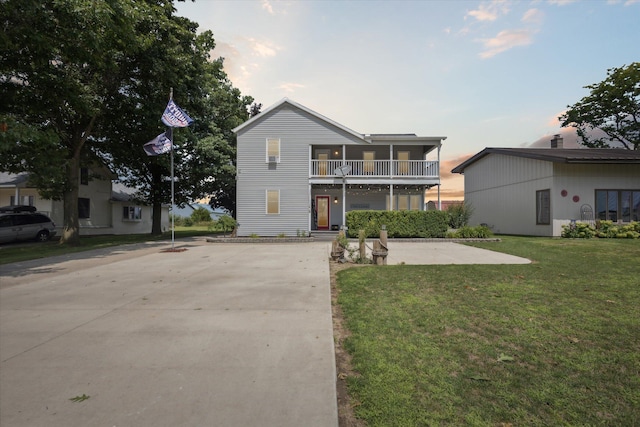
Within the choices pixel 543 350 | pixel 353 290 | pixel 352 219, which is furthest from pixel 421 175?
pixel 543 350

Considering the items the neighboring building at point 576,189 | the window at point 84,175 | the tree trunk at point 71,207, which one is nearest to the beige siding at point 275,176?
the tree trunk at point 71,207

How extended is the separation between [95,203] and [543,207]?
107ft

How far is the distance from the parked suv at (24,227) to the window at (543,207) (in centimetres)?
2973

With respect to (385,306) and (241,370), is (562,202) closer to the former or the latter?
(385,306)

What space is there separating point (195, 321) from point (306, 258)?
584 cm

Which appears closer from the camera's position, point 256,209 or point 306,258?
point 306,258

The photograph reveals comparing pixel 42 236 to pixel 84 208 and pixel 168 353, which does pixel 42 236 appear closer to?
pixel 84 208

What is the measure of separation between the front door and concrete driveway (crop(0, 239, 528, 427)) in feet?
48.9

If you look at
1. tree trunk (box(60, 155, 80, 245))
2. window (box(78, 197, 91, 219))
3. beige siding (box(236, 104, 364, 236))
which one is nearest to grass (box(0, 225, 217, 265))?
tree trunk (box(60, 155, 80, 245))

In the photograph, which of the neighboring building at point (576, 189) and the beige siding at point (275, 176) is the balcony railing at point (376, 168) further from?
the neighboring building at point (576, 189)

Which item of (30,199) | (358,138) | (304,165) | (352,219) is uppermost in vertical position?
(358,138)

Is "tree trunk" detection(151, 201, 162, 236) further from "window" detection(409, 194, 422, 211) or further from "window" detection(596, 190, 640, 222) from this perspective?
"window" detection(596, 190, 640, 222)

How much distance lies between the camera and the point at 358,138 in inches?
767

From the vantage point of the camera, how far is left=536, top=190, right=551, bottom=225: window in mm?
17297
